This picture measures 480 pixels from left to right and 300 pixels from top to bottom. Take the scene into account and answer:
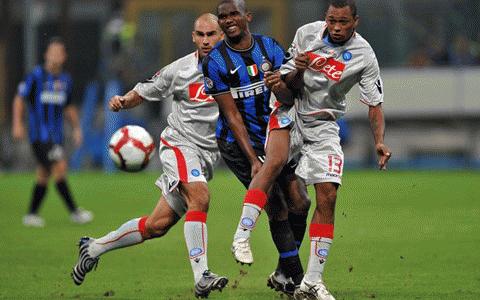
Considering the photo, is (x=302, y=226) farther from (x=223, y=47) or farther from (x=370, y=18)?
(x=370, y=18)

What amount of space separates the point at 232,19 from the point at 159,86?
1.09 metres

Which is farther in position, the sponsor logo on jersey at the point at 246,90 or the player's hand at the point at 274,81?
the sponsor logo on jersey at the point at 246,90

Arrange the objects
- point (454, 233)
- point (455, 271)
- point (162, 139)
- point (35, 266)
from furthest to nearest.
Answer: point (454, 233) → point (35, 266) → point (455, 271) → point (162, 139)

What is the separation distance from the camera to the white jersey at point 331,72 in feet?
29.3

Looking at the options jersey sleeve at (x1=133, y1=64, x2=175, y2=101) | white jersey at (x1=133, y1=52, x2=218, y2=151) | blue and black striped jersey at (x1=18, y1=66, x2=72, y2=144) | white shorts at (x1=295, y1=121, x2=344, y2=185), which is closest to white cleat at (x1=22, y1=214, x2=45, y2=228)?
blue and black striped jersey at (x1=18, y1=66, x2=72, y2=144)

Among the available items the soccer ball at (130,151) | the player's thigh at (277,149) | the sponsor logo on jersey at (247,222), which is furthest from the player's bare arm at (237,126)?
the soccer ball at (130,151)

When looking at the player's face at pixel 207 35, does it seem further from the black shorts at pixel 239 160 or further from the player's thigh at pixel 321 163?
the player's thigh at pixel 321 163

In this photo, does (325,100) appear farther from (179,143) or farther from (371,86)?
(179,143)

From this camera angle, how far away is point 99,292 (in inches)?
397

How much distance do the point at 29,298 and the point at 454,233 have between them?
6147 millimetres

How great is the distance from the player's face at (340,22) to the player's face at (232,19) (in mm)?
607

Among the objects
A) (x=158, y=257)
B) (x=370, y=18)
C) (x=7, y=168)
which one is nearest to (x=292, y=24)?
(x=370, y=18)

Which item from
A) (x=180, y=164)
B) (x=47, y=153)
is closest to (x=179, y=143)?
(x=180, y=164)

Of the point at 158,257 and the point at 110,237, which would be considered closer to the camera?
the point at 110,237
